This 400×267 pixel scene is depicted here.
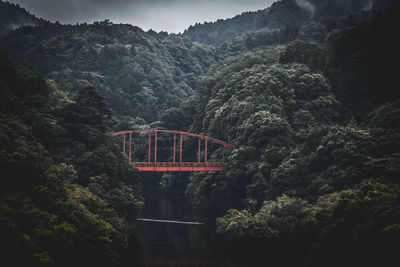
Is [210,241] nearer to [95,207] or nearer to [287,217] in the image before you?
[287,217]

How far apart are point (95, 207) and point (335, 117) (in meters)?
33.6

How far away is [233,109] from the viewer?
67688 millimetres

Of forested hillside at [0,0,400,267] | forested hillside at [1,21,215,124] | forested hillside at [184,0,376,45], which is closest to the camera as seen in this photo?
forested hillside at [0,0,400,267]

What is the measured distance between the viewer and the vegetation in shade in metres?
31.6

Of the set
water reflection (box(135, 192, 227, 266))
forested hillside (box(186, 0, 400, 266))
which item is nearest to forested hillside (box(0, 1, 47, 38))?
forested hillside (box(186, 0, 400, 266))

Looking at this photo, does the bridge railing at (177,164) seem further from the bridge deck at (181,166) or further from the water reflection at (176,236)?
the water reflection at (176,236)

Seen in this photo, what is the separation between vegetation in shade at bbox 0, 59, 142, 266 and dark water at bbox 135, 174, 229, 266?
2.62 meters

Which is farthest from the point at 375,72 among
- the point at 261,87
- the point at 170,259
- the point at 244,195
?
the point at 170,259

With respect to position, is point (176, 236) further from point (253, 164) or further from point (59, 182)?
point (59, 182)

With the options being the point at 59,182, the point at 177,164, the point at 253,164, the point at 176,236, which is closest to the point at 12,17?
the point at 177,164

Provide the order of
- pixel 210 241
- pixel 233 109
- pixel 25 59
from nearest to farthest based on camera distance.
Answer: pixel 210 241 → pixel 233 109 → pixel 25 59

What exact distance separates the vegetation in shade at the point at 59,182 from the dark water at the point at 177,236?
8.61 ft

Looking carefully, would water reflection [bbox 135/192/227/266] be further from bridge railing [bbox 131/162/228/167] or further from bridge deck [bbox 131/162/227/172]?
bridge railing [bbox 131/162/228/167]

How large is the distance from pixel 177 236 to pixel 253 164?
37.6 feet
